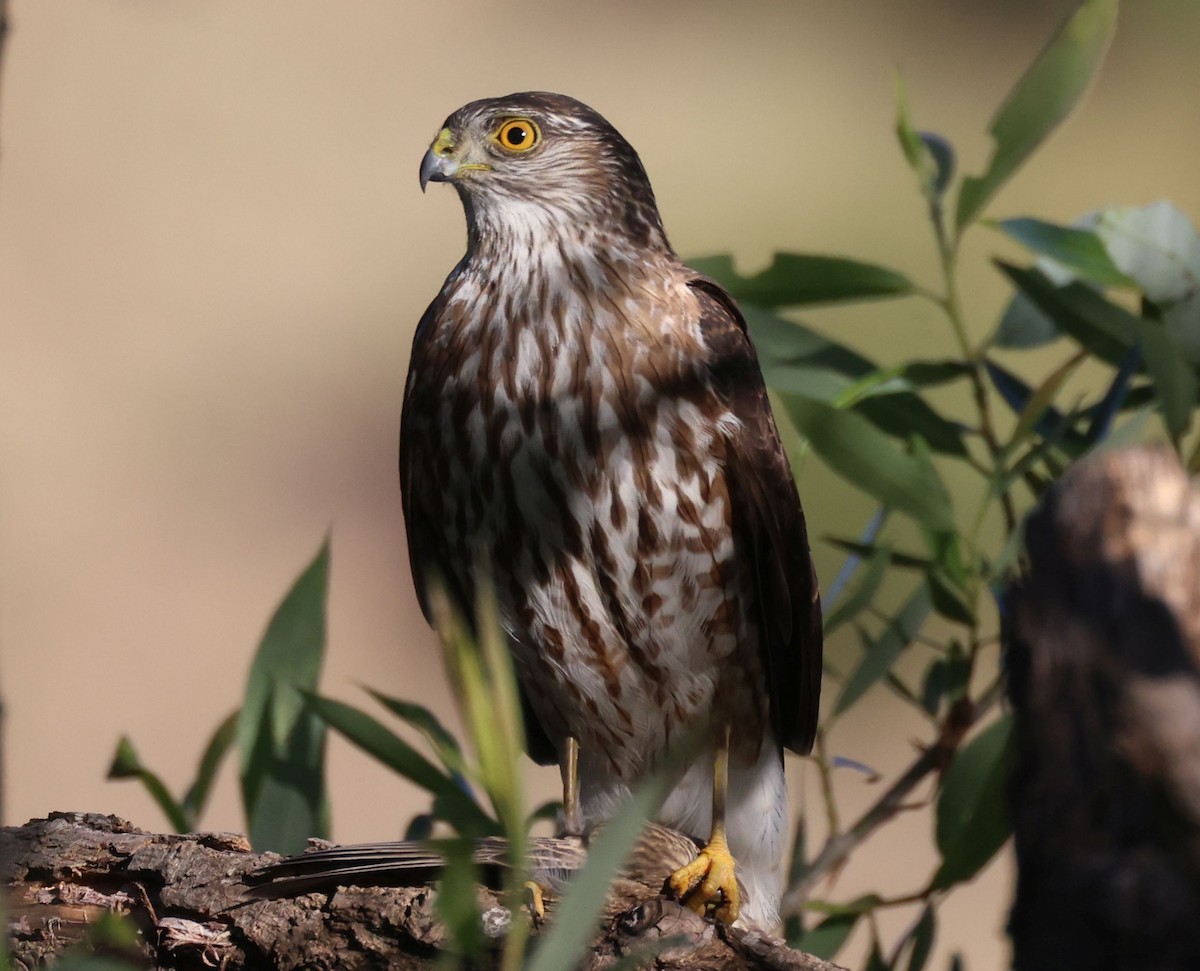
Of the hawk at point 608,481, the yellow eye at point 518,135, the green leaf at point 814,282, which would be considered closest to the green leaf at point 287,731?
the hawk at point 608,481

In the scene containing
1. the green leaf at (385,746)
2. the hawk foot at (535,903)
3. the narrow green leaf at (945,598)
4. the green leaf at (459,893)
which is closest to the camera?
the green leaf at (459,893)

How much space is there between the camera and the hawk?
2.55 meters

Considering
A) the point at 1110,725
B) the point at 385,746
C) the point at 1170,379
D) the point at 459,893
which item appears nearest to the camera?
the point at 459,893

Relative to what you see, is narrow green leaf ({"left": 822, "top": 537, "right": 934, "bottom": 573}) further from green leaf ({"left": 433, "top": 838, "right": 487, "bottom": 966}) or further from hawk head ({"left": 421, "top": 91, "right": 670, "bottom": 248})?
green leaf ({"left": 433, "top": 838, "right": 487, "bottom": 966})

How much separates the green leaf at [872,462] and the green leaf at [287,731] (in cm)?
94

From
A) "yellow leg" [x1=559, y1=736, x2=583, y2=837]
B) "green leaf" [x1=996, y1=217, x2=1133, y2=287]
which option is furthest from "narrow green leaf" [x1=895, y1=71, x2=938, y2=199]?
"yellow leg" [x1=559, y1=736, x2=583, y2=837]

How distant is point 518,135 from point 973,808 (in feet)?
4.97

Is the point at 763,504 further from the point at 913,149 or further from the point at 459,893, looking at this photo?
the point at 459,893

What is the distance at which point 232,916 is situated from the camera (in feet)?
6.89

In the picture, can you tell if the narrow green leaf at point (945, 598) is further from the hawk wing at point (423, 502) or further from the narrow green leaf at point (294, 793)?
the narrow green leaf at point (294, 793)

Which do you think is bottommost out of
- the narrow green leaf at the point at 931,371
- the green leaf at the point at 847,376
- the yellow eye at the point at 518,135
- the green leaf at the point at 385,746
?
the green leaf at the point at 385,746

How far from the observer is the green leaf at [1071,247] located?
2.60 metres

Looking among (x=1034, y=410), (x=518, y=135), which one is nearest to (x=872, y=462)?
(x=1034, y=410)

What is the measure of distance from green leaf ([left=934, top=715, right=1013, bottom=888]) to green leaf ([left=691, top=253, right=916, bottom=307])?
0.83 m
